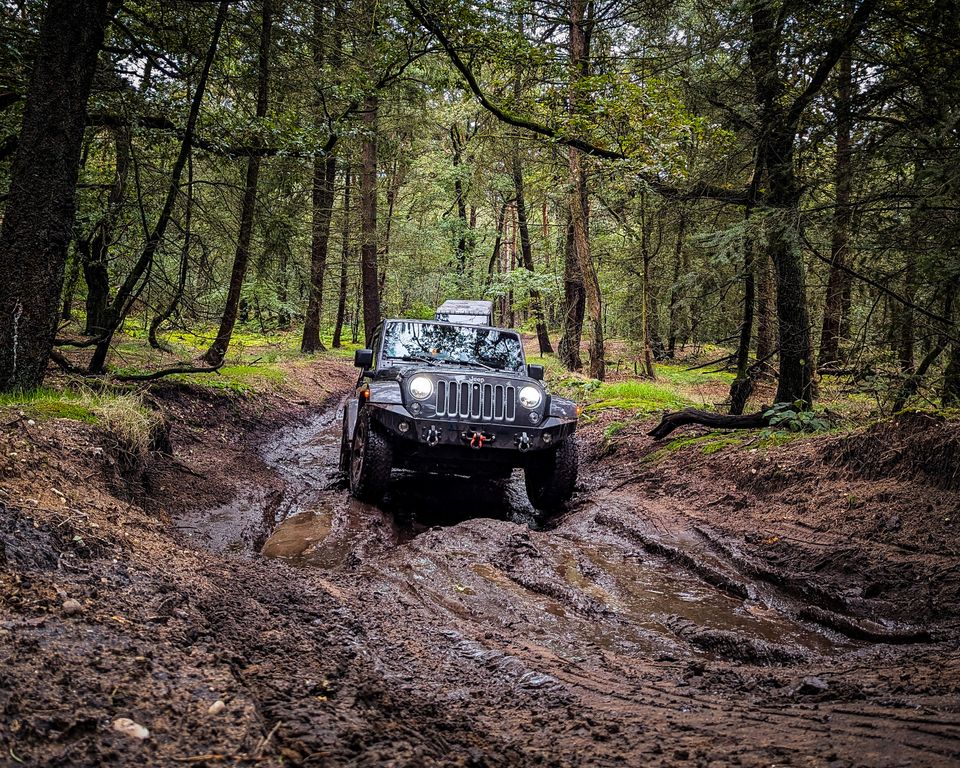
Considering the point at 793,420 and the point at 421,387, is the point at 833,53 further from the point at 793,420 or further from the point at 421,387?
the point at 421,387

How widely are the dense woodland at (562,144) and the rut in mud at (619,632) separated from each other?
2.82 meters

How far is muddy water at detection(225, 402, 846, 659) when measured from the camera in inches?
137

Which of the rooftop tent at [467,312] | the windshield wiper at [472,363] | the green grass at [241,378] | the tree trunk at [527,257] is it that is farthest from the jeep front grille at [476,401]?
the tree trunk at [527,257]

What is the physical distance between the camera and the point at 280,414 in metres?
11.2

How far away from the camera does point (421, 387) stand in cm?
581

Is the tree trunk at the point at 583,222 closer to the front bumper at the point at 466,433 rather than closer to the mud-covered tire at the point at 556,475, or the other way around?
the mud-covered tire at the point at 556,475

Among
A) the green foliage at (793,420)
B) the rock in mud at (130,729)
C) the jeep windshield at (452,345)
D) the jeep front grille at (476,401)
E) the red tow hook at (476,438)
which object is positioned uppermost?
the jeep windshield at (452,345)

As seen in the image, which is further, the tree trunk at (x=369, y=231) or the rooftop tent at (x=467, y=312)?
the tree trunk at (x=369, y=231)

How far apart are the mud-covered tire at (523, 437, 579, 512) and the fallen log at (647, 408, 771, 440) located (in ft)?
7.43

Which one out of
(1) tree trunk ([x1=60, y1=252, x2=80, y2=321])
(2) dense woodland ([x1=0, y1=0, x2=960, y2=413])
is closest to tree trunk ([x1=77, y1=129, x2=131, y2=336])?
(2) dense woodland ([x1=0, y1=0, x2=960, y2=413])

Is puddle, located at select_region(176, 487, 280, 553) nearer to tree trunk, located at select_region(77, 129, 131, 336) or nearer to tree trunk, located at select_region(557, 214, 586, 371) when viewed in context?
tree trunk, located at select_region(77, 129, 131, 336)

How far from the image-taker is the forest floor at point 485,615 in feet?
6.52

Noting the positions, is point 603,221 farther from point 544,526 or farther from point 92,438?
point 92,438

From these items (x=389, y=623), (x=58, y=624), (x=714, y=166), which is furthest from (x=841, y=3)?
(x=58, y=624)
